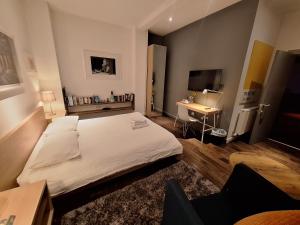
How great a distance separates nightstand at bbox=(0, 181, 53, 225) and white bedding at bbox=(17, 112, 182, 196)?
191 mm

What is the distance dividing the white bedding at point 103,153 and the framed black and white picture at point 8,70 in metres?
0.70

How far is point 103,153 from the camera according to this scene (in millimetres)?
1537

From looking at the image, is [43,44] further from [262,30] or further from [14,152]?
[262,30]

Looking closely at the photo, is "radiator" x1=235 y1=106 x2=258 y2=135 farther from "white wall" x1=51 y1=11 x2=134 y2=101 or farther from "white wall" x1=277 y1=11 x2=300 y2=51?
"white wall" x1=51 y1=11 x2=134 y2=101

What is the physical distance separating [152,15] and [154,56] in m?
1.32

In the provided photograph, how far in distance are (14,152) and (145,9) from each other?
320 centimetres

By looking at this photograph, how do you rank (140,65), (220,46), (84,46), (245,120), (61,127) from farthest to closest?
(140,65), (84,46), (245,120), (220,46), (61,127)

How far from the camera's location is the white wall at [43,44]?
250 centimetres

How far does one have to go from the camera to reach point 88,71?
3385 mm

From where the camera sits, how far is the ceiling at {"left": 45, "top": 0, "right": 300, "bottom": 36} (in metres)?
2.46

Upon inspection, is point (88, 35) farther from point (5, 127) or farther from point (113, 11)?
point (5, 127)

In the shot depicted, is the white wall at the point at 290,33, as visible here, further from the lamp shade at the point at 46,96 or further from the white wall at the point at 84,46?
the lamp shade at the point at 46,96

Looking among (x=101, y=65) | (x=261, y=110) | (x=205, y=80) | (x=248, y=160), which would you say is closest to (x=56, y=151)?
(x=248, y=160)

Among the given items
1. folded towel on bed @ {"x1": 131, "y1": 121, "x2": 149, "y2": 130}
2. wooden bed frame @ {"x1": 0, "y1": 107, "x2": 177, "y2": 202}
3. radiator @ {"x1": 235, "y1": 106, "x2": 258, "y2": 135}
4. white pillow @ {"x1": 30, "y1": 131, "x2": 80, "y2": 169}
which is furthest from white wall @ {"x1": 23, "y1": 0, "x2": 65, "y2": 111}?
radiator @ {"x1": 235, "y1": 106, "x2": 258, "y2": 135}
